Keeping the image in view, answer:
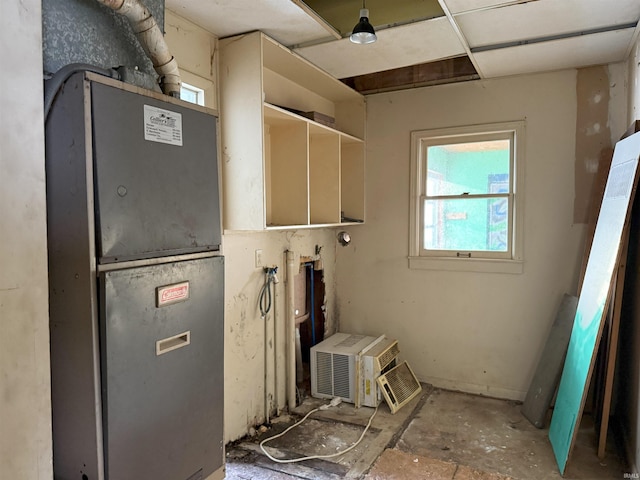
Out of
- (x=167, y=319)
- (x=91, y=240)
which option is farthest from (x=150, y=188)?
(x=167, y=319)

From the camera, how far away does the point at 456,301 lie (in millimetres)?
3484

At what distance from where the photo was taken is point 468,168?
3.44 meters

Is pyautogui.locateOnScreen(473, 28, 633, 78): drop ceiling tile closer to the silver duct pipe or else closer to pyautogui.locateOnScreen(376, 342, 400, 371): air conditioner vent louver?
the silver duct pipe

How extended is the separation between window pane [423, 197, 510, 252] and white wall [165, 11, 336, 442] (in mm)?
1150

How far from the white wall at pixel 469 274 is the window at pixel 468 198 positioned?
7 cm

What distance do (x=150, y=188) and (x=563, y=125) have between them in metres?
2.92

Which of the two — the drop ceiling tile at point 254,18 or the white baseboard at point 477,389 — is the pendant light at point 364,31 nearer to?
the drop ceiling tile at point 254,18

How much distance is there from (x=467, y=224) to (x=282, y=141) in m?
1.61

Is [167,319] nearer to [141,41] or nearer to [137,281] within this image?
[137,281]

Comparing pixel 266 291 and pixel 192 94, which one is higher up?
A: pixel 192 94

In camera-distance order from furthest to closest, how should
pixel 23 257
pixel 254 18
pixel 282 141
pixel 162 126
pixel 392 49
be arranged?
pixel 282 141 < pixel 392 49 < pixel 254 18 < pixel 162 126 < pixel 23 257

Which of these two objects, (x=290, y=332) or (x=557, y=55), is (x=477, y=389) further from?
(x=557, y=55)

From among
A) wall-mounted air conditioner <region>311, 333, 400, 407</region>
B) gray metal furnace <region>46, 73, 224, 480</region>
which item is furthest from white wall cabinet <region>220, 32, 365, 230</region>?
wall-mounted air conditioner <region>311, 333, 400, 407</region>

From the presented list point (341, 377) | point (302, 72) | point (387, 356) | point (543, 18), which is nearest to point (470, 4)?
point (543, 18)
